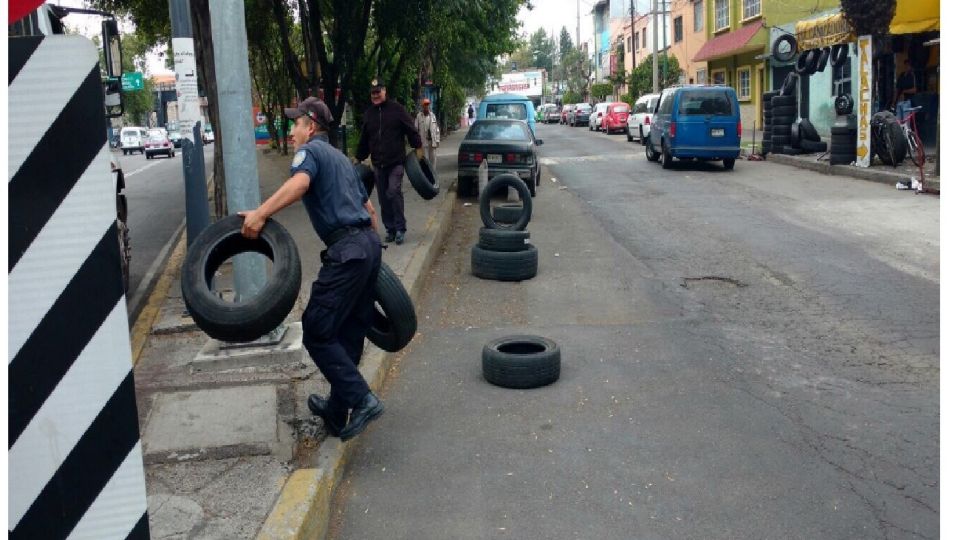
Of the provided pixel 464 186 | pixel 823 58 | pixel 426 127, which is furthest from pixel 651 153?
pixel 464 186

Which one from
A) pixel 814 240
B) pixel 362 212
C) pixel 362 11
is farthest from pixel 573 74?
pixel 362 212

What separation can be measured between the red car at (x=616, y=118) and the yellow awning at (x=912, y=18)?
22.8 m

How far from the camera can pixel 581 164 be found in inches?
961

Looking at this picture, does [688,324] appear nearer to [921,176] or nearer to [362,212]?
[362,212]

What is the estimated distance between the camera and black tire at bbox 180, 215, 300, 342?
14.8 feet

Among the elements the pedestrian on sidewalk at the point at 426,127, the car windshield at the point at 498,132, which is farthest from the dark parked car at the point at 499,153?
the pedestrian on sidewalk at the point at 426,127

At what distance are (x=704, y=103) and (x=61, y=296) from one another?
67.4 ft

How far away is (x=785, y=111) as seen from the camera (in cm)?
2312

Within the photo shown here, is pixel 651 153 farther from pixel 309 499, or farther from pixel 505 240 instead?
pixel 309 499

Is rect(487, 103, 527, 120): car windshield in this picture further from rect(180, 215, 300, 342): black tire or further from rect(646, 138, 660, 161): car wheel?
rect(180, 215, 300, 342): black tire

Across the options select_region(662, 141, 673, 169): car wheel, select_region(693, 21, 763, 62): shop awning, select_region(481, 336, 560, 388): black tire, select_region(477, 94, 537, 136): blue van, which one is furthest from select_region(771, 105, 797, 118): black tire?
select_region(481, 336, 560, 388): black tire

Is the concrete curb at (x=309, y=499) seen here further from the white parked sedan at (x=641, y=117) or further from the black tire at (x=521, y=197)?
the white parked sedan at (x=641, y=117)

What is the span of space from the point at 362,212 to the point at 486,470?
1.59 meters

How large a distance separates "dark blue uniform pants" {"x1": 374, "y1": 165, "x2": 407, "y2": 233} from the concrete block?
465 cm
